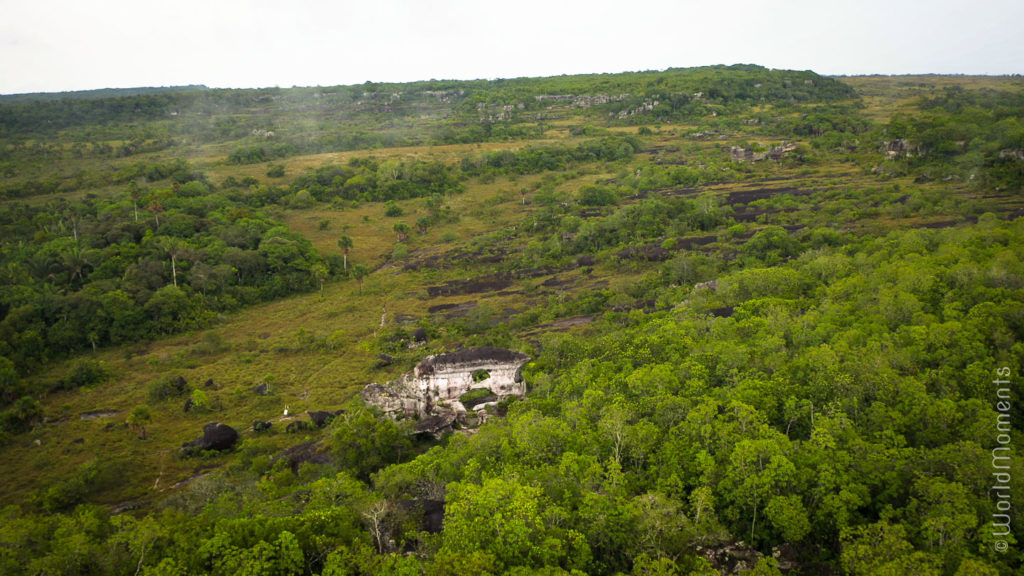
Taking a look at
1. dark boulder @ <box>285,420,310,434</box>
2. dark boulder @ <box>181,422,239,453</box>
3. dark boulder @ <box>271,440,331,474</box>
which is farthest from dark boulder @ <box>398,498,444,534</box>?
dark boulder @ <box>181,422,239,453</box>

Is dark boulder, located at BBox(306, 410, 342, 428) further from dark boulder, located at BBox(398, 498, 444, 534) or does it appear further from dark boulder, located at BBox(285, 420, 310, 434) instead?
dark boulder, located at BBox(398, 498, 444, 534)

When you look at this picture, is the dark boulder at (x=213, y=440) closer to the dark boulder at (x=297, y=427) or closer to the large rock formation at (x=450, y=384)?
the dark boulder at (x=297, y=427)

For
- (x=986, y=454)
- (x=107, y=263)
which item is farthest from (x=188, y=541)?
(x=107, y=263)

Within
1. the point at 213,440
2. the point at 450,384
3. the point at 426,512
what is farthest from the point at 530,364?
the point at 213,440

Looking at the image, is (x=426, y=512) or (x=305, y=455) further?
(x=305, y=455)

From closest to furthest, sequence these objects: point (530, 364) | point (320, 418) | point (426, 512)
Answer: point (426, 512)
point (530, 364)
point (320, 418)

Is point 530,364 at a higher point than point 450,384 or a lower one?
higher

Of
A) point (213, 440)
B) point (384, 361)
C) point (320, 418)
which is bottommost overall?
point (213, 440)

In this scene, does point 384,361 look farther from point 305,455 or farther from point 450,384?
point 305,455
